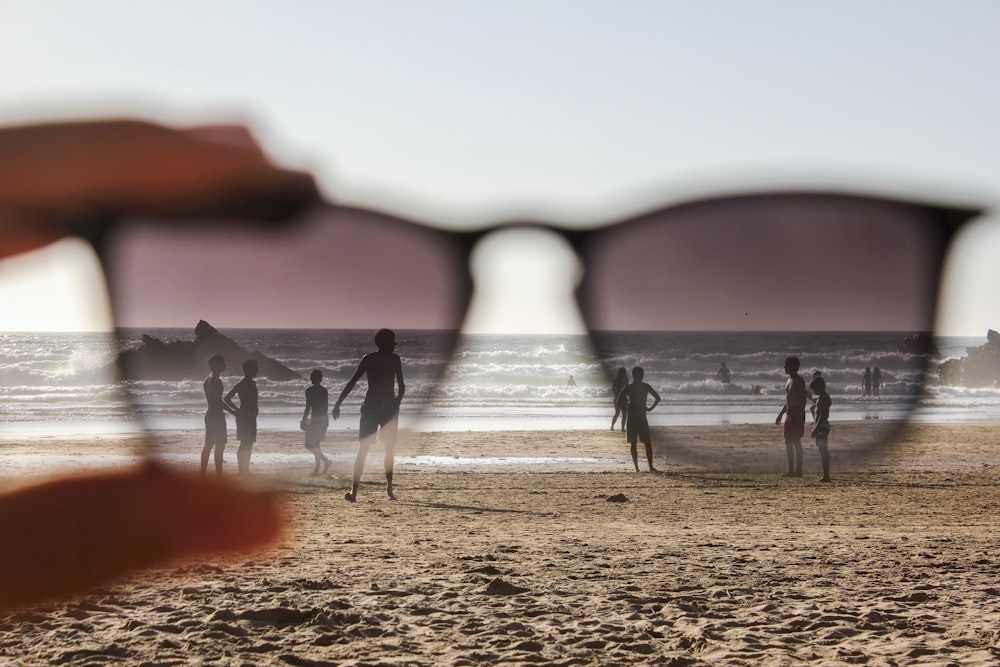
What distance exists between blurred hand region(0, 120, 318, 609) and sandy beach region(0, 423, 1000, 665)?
30cm

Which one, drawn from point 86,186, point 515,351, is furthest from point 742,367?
point 86,186

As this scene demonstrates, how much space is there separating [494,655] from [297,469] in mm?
7018

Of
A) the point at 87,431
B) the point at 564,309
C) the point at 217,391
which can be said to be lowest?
the point at 87,431

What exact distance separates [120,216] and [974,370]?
37.3 meters

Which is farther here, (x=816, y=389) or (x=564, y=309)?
(x=816, y=389)

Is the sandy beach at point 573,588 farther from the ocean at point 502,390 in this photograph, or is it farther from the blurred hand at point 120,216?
the ocean at point 502,390

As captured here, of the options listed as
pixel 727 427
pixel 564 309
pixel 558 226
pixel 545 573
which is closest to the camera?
pixel 545 573

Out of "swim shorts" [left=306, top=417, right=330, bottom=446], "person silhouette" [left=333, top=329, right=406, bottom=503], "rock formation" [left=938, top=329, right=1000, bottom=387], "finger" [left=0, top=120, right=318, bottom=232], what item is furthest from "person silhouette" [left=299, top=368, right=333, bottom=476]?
"rock formation" [left=938, top=329, right=1000, bottom=387]

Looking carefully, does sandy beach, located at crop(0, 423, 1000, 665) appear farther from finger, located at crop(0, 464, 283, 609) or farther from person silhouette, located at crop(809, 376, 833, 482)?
person silhouette, located at crop(809, 376, 833, 482)

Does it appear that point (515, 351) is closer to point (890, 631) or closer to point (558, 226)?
point (558, 226)

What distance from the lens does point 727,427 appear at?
645 inches

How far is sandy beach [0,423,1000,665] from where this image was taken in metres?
3.21

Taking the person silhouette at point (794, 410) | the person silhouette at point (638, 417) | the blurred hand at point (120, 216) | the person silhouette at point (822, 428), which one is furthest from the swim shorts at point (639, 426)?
the blurred hand at point (120, 216)

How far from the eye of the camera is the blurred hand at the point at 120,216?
1885 mm
